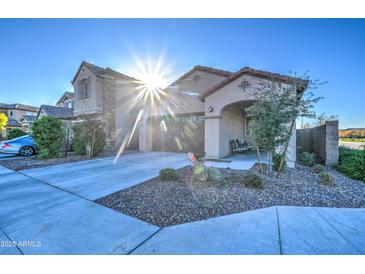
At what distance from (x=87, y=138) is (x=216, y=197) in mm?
8637

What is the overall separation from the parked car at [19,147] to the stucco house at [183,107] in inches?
175

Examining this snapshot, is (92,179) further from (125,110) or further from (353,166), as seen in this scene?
(125,110)

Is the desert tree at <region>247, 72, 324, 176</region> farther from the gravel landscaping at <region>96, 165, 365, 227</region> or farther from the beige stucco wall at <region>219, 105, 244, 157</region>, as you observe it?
the beige stucco wall at <region>219, 105, 244, 157</region>

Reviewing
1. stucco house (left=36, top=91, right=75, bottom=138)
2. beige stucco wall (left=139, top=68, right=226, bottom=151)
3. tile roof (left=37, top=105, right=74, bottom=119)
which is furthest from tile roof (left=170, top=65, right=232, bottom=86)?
tile roof (left=37, top=105, right=74, bottom=119)

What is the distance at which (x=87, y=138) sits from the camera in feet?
31.4

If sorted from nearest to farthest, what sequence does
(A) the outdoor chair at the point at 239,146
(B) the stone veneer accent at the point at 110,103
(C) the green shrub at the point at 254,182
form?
(C) the green shrub at the point at 254,182 < (A) the outdoor chair at the point at 239,146 < (B) the stone veneer accent at the point at 110,103

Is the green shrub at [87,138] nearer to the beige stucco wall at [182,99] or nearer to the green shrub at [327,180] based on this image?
the beige stucco wall at [182,99]

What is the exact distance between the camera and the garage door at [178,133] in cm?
1105

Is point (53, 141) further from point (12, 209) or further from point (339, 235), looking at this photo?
point (339, 235)

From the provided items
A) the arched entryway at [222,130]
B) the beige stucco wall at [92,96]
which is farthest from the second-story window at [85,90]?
the arched entryway at [222,130]

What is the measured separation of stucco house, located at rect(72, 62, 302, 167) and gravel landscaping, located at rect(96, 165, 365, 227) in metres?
2.59

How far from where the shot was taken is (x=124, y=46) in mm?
6648

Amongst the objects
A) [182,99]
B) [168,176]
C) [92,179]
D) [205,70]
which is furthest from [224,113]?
[92,179]

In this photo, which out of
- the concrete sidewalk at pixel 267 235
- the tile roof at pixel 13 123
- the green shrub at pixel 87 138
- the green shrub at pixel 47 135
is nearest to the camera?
the concrete sidewalk at pixel 267 235
